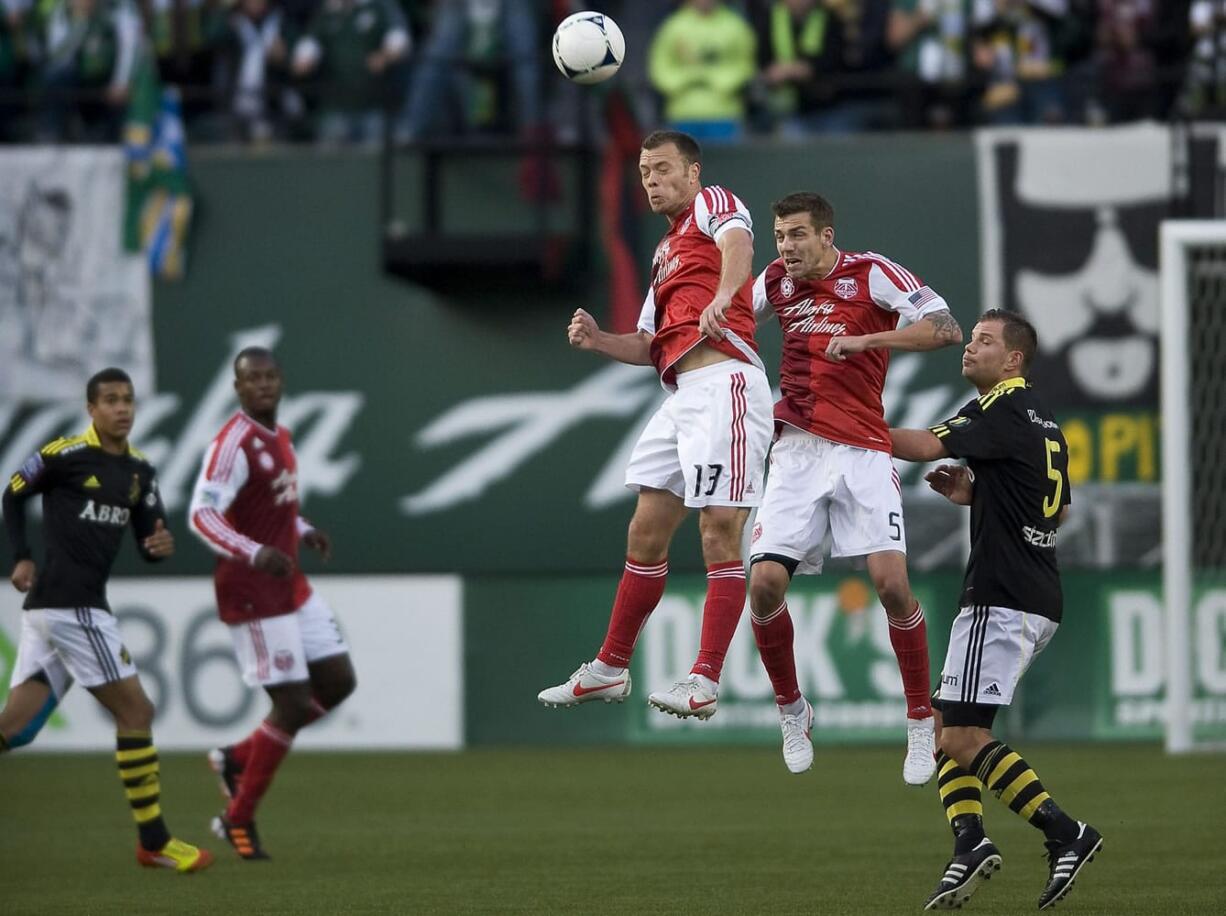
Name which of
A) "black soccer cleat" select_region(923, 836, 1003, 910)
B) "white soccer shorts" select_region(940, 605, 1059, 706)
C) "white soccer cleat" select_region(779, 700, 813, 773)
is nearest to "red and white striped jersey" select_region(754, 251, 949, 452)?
"white soccer shorts" select_region(940, 605, 1059, 706)

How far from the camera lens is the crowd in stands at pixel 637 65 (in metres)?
16.3

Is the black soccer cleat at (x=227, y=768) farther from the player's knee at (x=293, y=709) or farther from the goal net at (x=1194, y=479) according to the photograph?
the goal net at (x=1194, y=479)

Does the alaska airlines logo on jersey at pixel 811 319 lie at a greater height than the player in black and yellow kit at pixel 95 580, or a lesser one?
greater

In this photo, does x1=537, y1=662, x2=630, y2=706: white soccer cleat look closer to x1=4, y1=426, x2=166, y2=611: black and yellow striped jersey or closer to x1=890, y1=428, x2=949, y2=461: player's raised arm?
x1=890, y1=428, x2=949, y2=461: player's raised arm

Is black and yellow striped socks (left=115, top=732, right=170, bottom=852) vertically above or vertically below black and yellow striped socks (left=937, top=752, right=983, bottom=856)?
below

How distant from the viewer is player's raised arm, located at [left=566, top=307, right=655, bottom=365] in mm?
7941

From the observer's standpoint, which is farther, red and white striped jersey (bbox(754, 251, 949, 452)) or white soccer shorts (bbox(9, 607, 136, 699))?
white soccer shorts (bbox(9, 607, 136, 699))

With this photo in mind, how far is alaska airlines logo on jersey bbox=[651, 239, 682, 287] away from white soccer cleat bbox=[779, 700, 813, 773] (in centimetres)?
182

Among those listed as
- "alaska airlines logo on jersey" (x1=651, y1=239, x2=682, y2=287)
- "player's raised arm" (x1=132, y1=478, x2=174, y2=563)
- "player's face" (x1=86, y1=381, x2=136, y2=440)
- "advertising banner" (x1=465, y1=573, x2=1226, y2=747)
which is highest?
"alaska airlines logo on jersey" (x1=651, y1=239, x2=682, y2=287)

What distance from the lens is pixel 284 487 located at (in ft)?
34.4

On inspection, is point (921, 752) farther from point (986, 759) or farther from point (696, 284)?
point (696, 284)

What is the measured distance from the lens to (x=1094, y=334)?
16297 millimetres

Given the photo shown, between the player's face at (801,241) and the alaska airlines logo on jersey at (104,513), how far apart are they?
3483mm

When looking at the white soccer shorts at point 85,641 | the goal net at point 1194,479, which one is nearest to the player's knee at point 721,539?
the white soccer shorts at point 85,641
